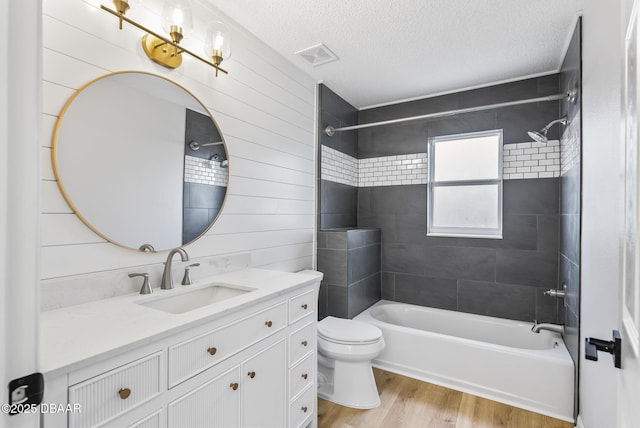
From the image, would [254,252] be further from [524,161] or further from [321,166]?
[524,161]

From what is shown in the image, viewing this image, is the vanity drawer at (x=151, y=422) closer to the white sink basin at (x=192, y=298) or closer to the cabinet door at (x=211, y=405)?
the cabinet door at (x=211, y=405)

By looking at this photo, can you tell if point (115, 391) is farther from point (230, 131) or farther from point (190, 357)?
point (230, 131)

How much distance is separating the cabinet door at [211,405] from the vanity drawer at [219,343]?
8 centimetres

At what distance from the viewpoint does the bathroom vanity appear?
836 mm

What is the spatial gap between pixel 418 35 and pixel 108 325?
243 cm

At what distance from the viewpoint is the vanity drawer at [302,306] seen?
5.41ft

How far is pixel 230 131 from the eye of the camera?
1986mm

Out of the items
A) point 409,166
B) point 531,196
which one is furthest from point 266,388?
point 531,196

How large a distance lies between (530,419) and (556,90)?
258cm

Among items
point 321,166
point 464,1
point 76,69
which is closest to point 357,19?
point 464,1

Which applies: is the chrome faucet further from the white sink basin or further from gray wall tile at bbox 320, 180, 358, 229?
gray wall tile at bbox 320, 180, 358, 229

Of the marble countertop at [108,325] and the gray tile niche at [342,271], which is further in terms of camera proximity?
the gray tile niche at [342,271]

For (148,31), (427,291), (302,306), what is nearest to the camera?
(148,31)

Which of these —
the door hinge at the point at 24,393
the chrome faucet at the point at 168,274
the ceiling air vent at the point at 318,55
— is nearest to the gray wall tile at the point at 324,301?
the chrome faucet at the point at 168,274
